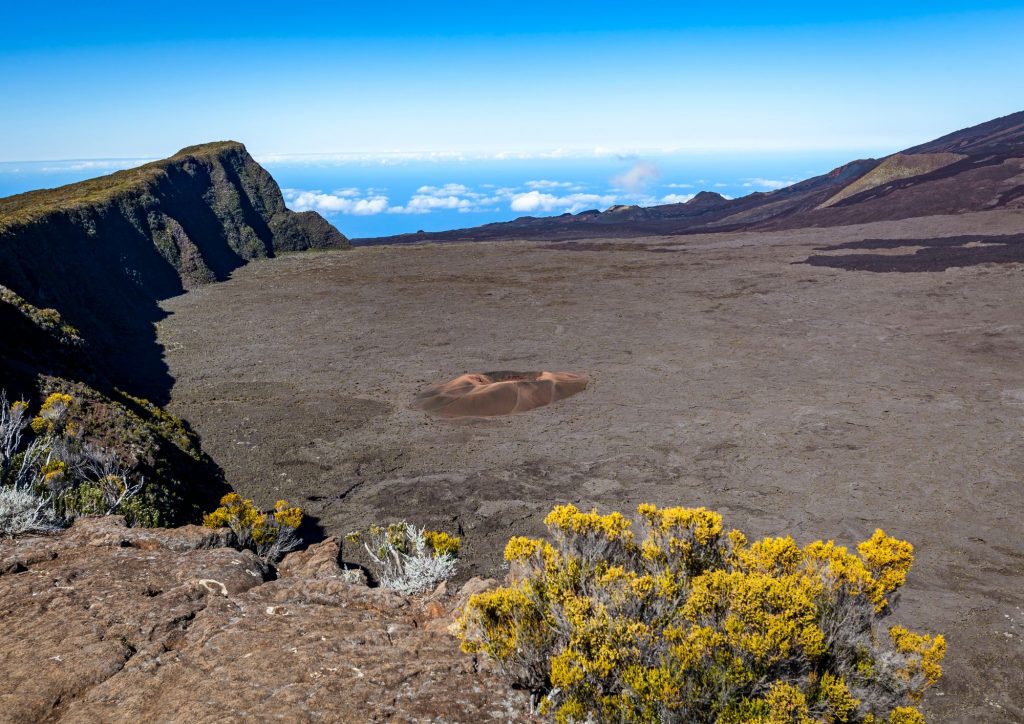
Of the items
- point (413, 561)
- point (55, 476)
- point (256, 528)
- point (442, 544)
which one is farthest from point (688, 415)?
point (55, 476)

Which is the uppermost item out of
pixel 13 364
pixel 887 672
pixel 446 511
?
pixel 13 364

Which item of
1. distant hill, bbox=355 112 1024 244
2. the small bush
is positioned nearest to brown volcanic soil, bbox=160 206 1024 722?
the small bush

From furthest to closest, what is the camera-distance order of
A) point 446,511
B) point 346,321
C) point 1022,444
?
point 346,321 < point 1022,444 < point 446,511

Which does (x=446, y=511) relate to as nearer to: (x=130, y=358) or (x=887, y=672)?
(x=887, y=672)

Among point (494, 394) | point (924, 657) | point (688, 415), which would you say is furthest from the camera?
point (494, 394)

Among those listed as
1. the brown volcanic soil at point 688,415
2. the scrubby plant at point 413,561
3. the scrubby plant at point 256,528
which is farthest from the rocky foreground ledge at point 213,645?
the brown volcanic soil at point 688,415

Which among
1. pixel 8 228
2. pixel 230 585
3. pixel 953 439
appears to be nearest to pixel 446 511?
pixel 230 585

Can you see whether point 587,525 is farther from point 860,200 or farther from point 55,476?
point 860,200
